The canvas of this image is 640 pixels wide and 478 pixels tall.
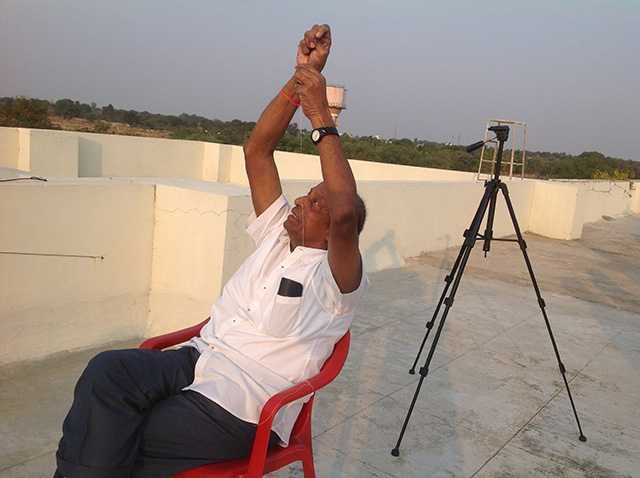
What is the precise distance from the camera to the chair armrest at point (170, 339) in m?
2.09

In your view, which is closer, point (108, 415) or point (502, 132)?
point (108, 415)

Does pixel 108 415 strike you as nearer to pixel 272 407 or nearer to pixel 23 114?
pixel 272 407

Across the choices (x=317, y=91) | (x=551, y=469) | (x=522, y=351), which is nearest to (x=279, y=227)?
(x=317, y=91)

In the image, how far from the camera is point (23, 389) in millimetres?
3293

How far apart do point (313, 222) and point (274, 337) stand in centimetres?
41

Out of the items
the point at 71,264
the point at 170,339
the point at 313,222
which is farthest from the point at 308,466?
the point at 71,264

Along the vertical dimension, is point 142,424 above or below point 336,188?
below

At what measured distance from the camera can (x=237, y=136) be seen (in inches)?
748

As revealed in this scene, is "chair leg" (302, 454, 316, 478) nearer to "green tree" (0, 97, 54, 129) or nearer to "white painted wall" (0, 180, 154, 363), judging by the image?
"white painted wall" (0, 180, 154, 363)

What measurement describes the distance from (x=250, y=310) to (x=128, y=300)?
2499 millimetres

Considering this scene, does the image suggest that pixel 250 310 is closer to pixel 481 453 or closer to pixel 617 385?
pixel 481 453

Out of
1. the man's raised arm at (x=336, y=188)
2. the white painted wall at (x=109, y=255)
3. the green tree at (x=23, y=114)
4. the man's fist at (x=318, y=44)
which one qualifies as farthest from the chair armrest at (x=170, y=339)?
the green tree at (x=23, y=114)

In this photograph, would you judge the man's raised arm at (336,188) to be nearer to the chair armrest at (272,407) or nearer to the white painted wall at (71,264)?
the chair armrest at (272,407)

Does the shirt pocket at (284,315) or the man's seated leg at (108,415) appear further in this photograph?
the shirt pocket at (284,315)
